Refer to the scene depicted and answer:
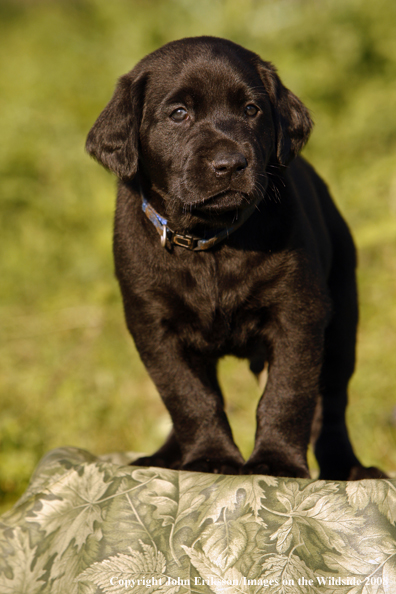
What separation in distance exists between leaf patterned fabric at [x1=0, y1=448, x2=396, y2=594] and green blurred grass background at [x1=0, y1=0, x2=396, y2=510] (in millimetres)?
2045

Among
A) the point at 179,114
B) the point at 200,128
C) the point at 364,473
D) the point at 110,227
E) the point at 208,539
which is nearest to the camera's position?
the point at 208,539

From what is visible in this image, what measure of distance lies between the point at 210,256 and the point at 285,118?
737mm

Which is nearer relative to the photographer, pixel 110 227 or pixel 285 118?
pixel 285 118

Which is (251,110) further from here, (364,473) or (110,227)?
(110,227)

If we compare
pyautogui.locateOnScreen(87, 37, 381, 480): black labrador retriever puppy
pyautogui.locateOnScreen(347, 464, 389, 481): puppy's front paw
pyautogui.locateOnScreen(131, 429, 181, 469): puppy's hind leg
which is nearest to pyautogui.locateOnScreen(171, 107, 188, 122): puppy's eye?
pyautogui.locateOnScreen(87, 37, 381, 480): black labrador retriever puppy

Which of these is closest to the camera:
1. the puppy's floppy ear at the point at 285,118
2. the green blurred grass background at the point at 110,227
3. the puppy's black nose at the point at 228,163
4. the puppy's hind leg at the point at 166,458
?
the puppy's black nose at the point at 228,163

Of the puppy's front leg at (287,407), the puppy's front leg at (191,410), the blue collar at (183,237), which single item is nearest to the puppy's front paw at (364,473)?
the puppy's front leg at (287,407)

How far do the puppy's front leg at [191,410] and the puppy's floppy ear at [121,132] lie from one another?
815mm

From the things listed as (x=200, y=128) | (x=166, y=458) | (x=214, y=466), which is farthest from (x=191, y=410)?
(x=200, y=128)

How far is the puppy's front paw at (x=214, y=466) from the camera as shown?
2.73 meters

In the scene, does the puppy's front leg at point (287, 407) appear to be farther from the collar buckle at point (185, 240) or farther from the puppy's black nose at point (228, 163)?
the puppy's black nose at point (228, 163)

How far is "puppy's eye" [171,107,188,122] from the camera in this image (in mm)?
2820

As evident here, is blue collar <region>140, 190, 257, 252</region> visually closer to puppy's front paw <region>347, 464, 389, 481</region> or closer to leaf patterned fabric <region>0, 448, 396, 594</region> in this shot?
leaf patterned fabric <region>0, 448, 396, 594</region>

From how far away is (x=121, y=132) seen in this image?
2.89 meters
